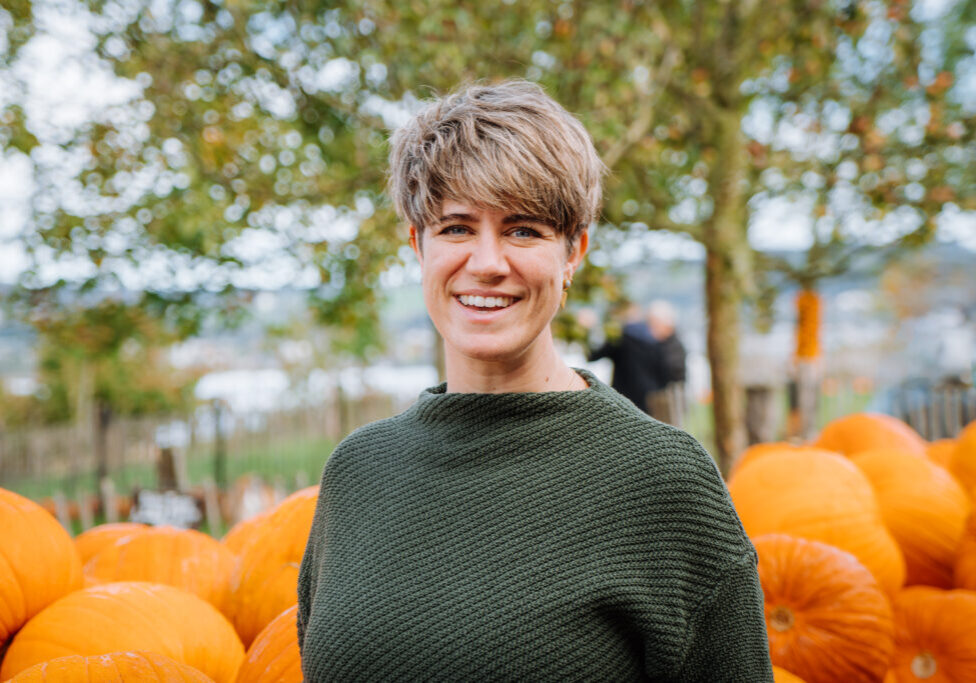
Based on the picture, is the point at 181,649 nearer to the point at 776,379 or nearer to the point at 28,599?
the point at 28,599

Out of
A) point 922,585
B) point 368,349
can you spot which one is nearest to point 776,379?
point 368,349

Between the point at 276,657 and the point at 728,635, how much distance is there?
121 centimetres

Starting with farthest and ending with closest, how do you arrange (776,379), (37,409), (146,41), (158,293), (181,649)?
(776,379) → (37,409) → (158,293) → (146,41) → (181,649)

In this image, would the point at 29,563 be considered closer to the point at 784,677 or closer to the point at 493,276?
the point at 493,276

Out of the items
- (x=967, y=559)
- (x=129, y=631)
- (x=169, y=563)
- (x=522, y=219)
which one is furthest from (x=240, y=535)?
(x=967, y=559)

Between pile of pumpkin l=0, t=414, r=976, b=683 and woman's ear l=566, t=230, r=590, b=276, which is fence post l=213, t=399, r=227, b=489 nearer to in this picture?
pile of pumpkin l=0, t=414, r=976, b=683

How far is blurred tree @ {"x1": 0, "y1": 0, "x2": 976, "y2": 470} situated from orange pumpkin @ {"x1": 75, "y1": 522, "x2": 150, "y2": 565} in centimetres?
169

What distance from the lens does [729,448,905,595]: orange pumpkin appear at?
9.80 ft

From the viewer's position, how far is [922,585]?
3273 millimetres

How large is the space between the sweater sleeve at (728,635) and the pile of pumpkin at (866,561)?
911mm

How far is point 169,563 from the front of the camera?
275cm

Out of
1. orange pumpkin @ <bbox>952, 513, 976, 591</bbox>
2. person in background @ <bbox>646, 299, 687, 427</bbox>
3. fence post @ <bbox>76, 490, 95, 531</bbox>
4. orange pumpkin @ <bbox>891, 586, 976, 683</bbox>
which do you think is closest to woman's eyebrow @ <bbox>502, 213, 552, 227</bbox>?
orange pumpkin @ <bbox>891, 586, 976, 683</bbox>

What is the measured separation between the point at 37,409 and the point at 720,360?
1007 cm

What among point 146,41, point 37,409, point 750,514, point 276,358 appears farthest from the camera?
point 276,358
